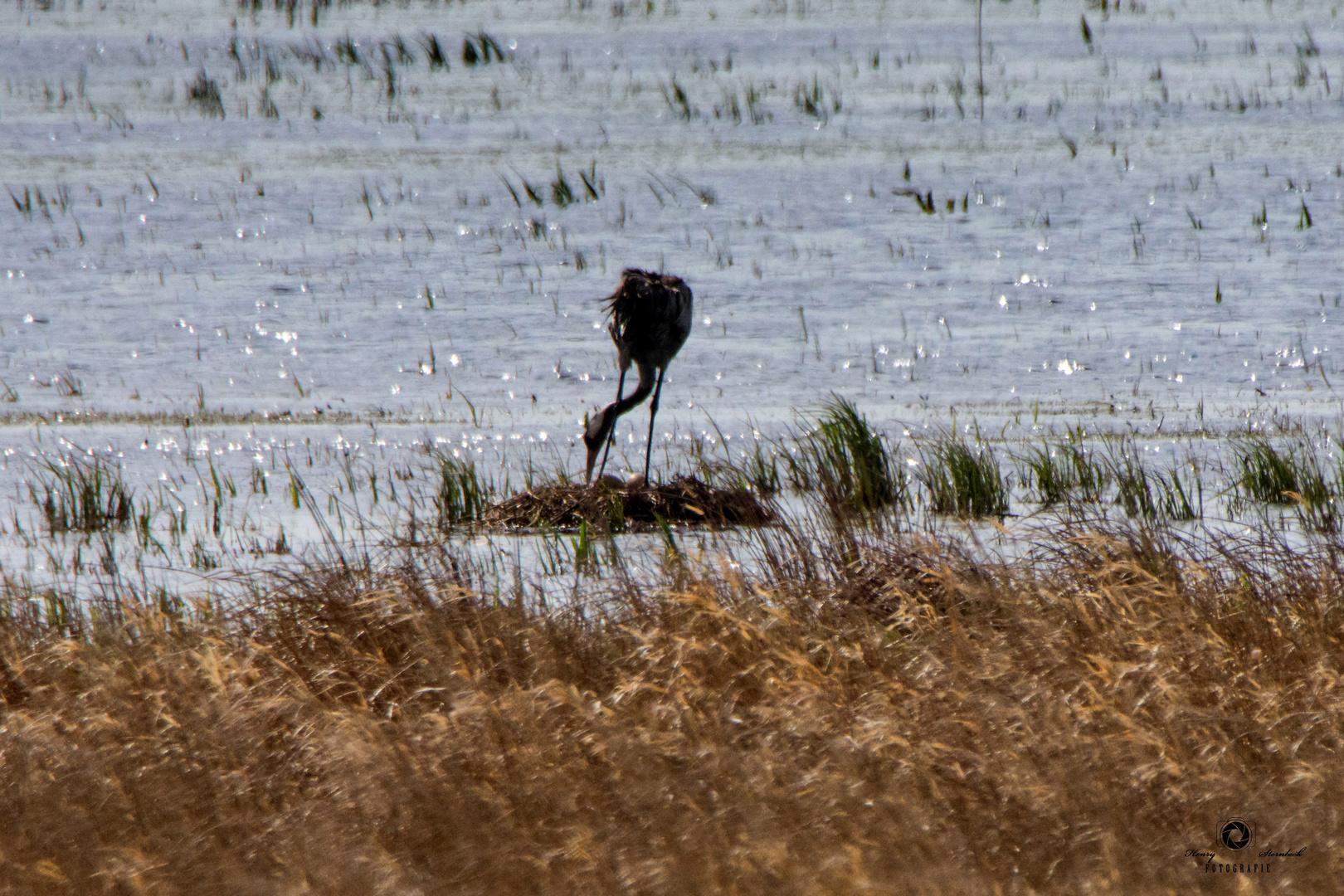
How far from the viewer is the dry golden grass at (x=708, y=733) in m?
3.78

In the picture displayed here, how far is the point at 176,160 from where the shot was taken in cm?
1745

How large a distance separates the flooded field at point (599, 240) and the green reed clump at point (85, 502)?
6 centimetres

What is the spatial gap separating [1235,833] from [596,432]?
439 centimetres

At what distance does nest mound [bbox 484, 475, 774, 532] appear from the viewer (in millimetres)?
7074

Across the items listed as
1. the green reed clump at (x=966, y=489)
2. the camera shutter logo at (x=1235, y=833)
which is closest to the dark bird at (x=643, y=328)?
the green reed clump at (x=966, y=489)

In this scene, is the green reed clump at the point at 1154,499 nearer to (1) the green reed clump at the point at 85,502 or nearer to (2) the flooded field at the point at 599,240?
(2) the flooded field at the point at 599,240

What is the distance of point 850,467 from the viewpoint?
7758 mm

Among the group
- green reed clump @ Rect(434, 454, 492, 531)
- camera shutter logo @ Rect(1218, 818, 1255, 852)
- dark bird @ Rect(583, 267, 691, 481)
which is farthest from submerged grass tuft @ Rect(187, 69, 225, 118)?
camera shutter logo @ Rect(1218, 818, 1255, 852)

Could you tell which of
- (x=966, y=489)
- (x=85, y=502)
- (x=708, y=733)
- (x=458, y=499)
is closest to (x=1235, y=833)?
(x=708, y=733)

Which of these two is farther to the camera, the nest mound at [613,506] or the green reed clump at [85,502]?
the green reed clump at [85,502]

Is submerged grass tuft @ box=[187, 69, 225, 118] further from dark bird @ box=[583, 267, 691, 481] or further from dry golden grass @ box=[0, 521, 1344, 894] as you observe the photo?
dry golden grass @ box=[0, 521, 1344, 894]

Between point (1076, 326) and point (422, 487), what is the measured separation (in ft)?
21.7

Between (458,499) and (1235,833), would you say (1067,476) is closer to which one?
(458,499)

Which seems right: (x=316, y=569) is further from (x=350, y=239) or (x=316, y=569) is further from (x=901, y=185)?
(x=901, y=185)
